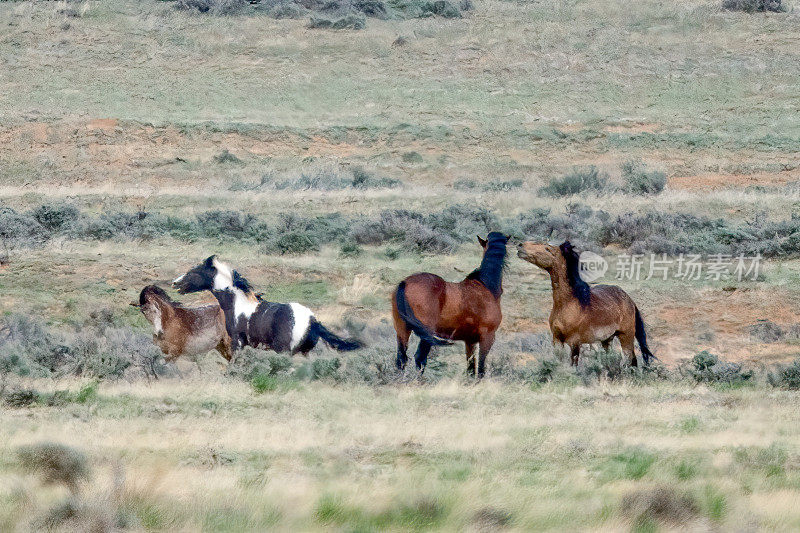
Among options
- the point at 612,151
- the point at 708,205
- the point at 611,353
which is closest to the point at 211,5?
the point at 612,151

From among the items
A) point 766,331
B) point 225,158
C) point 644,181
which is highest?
point 766,331

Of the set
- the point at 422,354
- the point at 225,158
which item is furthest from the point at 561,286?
the point at 225,158

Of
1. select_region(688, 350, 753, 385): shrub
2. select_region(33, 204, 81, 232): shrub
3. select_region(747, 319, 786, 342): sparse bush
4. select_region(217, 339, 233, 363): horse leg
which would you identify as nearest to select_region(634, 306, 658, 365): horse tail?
select_region(688, 350, 753, 385): shrub

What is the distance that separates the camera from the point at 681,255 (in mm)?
22516

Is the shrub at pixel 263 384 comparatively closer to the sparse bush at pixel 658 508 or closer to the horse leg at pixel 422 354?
the horse leg at pixel 422 354

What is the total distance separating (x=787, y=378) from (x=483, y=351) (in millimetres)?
3323

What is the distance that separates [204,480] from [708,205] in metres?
21.3

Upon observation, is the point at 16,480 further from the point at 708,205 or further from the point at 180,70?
the point at 180,70

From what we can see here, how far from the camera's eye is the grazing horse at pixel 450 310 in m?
13.0

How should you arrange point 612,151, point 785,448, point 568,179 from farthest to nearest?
point 612,151
point 568,179
point 785,448

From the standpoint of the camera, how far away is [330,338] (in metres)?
14.2

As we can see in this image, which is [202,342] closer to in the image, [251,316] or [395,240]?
[251,316]

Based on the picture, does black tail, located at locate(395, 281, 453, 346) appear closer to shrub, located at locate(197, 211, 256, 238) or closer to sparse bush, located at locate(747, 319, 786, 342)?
sparse bush, located at locate(747, 319, 786, 342)

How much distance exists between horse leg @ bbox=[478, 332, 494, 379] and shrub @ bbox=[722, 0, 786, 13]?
42.8 m
